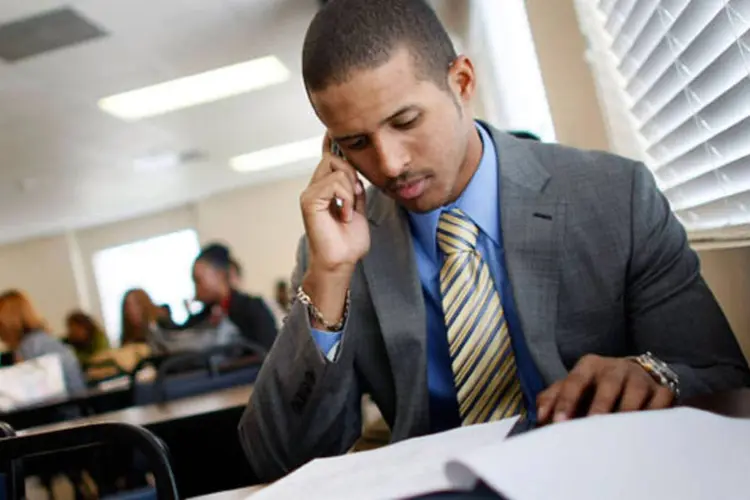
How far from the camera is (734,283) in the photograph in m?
1.47

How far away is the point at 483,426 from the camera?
803 millimetres

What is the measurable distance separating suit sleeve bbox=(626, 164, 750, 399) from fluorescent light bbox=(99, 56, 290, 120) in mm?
5295

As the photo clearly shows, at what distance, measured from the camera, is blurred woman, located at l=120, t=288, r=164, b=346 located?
661cm

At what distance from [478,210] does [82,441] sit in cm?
63

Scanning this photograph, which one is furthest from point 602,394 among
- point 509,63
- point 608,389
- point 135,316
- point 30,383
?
point 135,316

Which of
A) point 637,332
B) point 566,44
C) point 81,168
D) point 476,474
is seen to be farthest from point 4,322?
point 476,474

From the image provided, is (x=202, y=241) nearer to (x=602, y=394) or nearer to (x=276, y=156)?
(x=276, y=156)

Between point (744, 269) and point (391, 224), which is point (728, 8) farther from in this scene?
point (391, 224)

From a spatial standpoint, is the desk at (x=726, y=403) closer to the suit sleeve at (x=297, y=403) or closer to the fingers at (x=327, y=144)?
the suit sleeve at (x=297, y=403)

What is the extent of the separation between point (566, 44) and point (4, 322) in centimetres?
425

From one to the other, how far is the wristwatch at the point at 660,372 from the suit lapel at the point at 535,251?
0.16m

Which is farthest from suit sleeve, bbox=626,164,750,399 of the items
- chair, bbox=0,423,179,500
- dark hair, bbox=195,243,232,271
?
dark hair, bbox=195,243,232,271

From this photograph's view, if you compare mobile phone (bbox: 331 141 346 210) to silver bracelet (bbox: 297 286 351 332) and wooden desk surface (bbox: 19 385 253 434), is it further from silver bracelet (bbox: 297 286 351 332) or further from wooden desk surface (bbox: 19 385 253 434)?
wooden desk surface (bbox: 19 385 253 434)

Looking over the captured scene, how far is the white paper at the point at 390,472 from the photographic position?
1.80 feet
